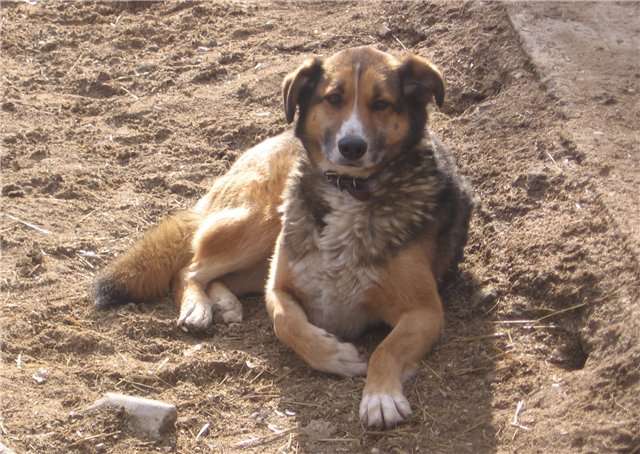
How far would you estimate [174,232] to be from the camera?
254 inches

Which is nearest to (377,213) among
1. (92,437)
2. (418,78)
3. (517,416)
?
(418,78)

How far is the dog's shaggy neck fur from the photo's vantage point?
5.54m

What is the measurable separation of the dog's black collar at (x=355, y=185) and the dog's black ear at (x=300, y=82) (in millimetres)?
434

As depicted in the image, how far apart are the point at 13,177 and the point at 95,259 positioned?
1292mm

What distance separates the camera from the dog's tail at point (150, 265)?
5.93 metres

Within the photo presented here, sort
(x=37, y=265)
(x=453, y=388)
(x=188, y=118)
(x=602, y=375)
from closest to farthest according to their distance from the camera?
(x=602, y=375)
(x=453, y=388)
(x=37, y=265)
(x=188, y=118)

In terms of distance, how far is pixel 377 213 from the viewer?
220 inches

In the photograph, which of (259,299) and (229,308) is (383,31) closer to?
(259,299)

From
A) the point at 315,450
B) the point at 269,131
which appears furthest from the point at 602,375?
the point at 269,131

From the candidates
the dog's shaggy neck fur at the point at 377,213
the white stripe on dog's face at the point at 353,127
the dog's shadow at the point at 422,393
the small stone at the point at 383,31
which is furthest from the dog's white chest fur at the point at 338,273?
the small stone at the point at 383,31

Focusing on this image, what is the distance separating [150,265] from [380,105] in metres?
1.72

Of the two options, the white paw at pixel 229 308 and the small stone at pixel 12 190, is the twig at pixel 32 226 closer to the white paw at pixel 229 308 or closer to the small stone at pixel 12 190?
the small stone at pixel 12 190

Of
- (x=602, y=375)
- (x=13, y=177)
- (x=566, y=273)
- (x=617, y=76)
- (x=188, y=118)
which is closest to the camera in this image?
(x=602, y=375)

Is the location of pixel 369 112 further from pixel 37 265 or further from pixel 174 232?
pixel 37 265
